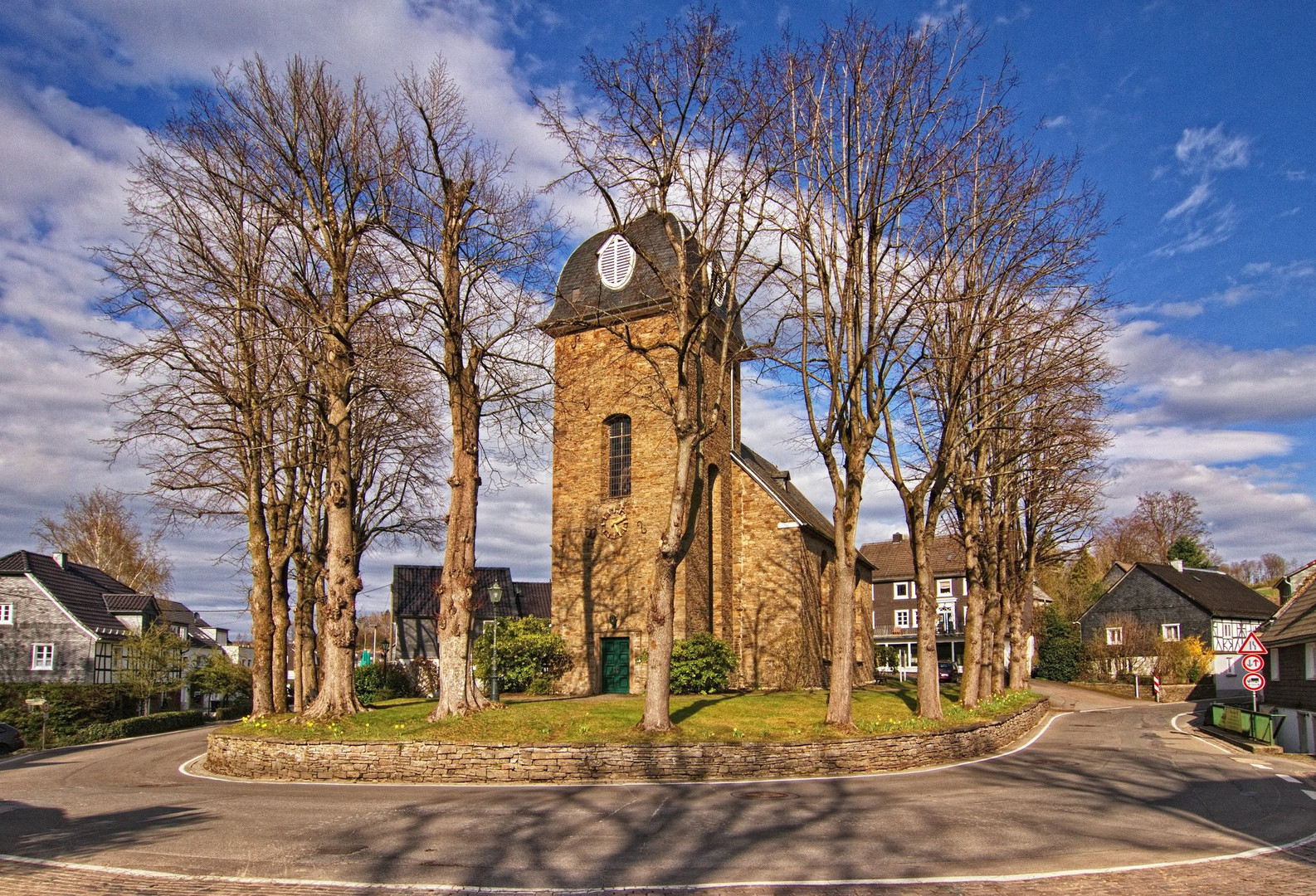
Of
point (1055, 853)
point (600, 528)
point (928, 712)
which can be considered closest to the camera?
point (1055, 853)

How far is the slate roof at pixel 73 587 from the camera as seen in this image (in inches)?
1618

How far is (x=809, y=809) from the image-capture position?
12.3 metres

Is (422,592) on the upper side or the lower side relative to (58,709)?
upper

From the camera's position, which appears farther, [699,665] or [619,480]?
[619,480]

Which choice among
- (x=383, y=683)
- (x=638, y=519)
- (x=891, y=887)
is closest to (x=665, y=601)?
(x=891, y=887)

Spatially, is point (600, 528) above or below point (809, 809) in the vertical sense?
above

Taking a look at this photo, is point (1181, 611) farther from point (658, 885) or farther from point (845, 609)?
point (658, 885)

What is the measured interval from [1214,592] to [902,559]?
20170 millimetres

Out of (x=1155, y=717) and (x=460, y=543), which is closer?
(x=460, y=543)

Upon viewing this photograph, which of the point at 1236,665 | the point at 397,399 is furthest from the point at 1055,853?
the point at 1236,665

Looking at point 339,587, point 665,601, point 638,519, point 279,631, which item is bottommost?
point 279,631

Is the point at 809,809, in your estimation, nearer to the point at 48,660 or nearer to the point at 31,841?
the point at 31,841

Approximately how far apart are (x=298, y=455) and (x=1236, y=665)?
51340 mm

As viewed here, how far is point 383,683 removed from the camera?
113 ft
